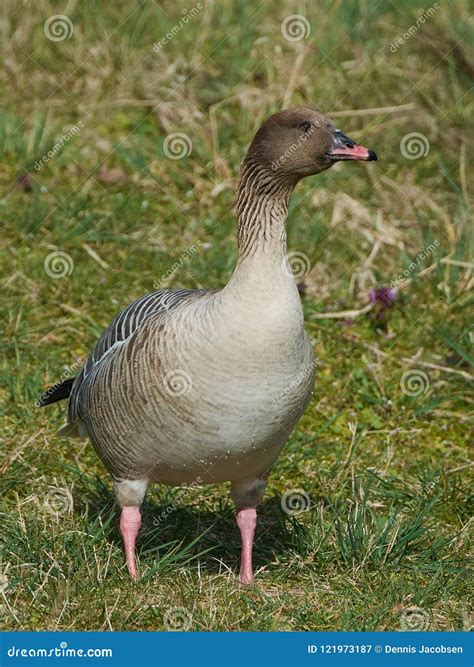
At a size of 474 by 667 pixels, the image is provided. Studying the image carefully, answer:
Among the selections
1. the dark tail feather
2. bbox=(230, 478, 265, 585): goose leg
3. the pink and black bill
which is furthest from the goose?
the dark tail feather

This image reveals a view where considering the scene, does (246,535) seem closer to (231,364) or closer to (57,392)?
(231,364)

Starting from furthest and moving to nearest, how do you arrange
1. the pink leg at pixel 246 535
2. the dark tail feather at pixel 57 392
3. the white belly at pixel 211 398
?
1. the dark tail feather at pixel 57 392
2. the pink leg at pixel 246 535
3. the white belly at pixel 211 398

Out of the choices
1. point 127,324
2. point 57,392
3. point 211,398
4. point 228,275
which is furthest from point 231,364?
point 228,275

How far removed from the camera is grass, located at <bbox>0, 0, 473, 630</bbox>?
4.81 m

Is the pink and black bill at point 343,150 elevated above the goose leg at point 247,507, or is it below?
above

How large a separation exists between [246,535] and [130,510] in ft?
1.88

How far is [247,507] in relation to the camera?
513 cm

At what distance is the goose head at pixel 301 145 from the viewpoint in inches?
176

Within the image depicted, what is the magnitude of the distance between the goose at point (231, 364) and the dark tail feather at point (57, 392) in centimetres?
80

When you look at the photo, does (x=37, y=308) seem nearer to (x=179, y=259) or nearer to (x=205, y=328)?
(x=179, y=259)

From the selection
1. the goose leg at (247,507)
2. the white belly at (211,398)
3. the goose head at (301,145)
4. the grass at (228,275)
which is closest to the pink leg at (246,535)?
the goose leg at (247,507)

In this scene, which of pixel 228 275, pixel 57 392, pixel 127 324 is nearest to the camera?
pixel 127 324

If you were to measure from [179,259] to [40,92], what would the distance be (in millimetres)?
2538

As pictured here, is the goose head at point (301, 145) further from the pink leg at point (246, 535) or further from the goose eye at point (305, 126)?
the pink leg at point (246, 535)
